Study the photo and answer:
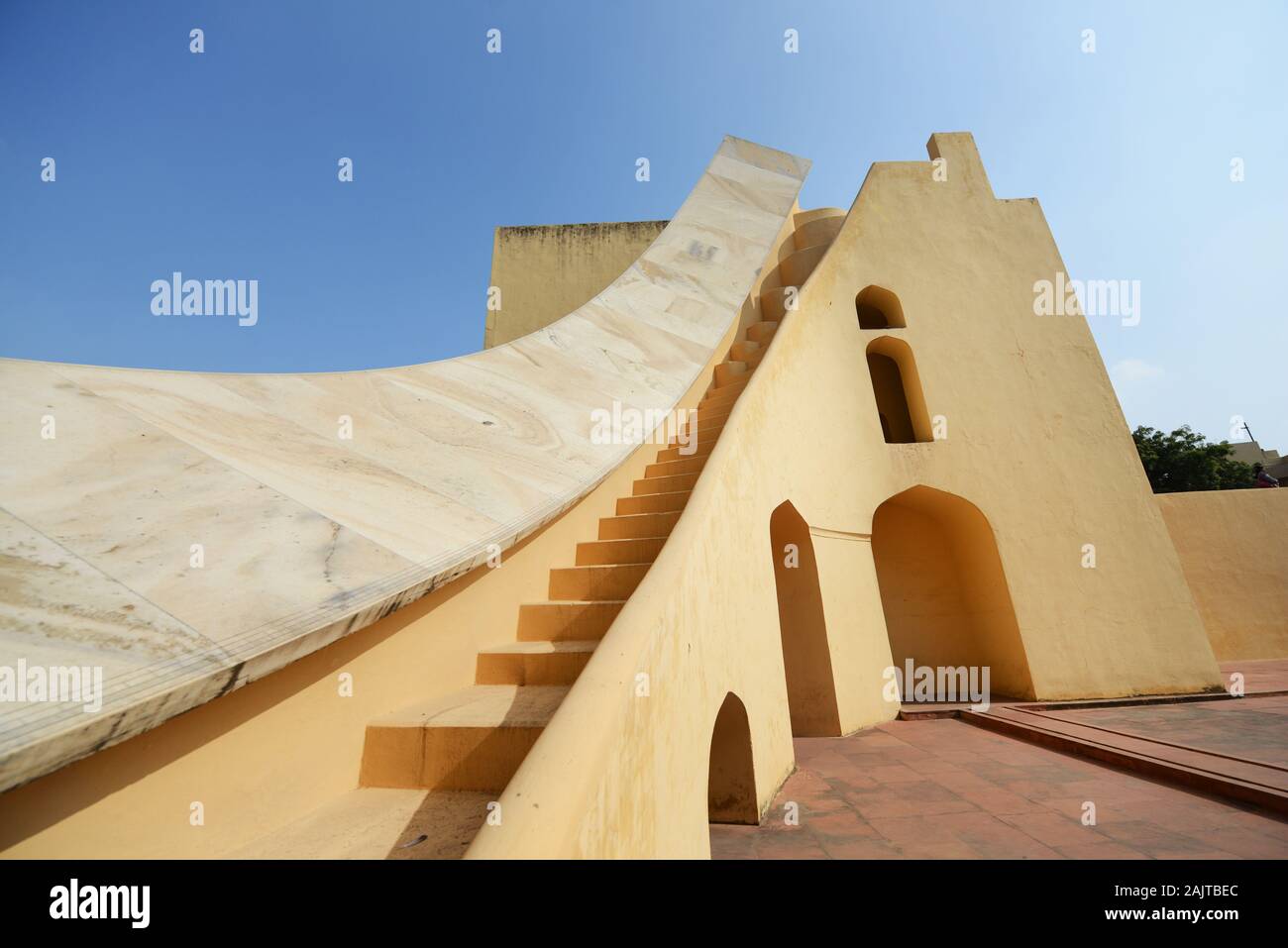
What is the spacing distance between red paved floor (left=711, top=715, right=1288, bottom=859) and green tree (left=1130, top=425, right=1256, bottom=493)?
1868cm

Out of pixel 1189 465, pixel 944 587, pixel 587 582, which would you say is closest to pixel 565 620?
pixel 587 582

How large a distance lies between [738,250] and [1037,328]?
435 cm

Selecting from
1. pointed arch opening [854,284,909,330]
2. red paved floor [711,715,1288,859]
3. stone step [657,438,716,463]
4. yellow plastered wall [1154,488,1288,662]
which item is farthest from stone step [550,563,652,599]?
yellow plastered wall [1154,488,1288,662]

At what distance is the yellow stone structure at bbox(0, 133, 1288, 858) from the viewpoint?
4.58ft

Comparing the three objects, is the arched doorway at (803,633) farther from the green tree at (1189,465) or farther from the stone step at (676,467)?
the green tree at (1189,465)

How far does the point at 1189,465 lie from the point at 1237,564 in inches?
542

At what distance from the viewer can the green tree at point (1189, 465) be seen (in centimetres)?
1722

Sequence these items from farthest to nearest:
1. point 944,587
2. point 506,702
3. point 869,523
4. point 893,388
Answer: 1. point 893,388
2. point 944,587
3. point 869,523
4. point 506,702

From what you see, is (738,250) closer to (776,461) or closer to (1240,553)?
(776,461)

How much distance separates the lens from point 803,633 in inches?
204

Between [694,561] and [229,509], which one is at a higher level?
[229,509]

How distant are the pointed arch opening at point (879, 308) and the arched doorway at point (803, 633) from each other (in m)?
3.82

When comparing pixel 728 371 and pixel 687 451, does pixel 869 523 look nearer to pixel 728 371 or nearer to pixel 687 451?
pixel 728 371
